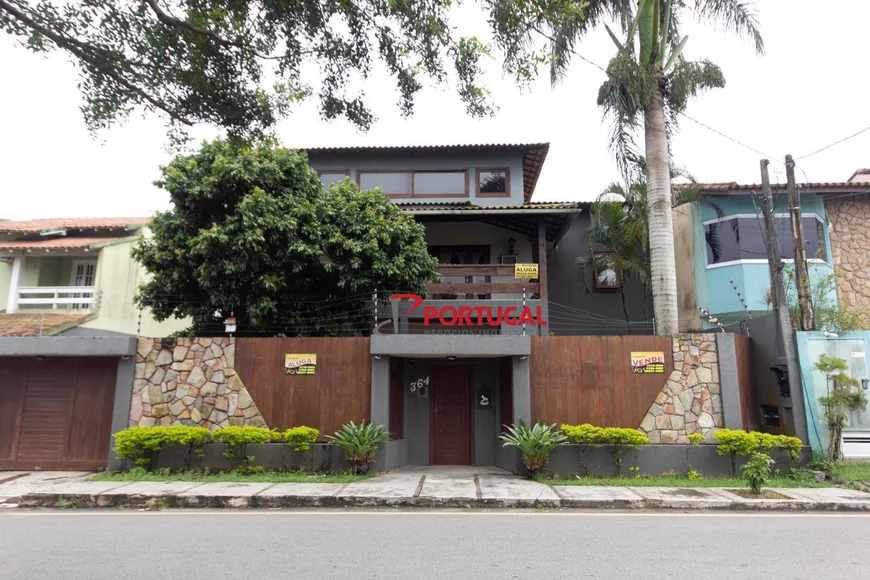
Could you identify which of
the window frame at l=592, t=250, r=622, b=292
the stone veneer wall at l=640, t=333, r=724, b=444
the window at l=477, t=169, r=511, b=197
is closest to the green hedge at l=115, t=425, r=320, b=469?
the stone veneer wall at l=640, t=333, r=724, b=444

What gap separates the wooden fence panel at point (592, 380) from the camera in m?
10.3

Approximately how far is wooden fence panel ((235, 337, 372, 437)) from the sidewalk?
1629 mm

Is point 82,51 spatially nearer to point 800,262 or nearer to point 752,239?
point 800,262

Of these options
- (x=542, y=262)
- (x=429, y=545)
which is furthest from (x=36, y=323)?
(x=429, y=545)

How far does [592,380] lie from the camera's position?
10.5m

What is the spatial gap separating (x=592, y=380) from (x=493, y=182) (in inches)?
326

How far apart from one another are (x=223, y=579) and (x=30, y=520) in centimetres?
441

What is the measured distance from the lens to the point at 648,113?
12.5 meters

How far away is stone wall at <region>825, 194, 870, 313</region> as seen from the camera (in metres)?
14.7

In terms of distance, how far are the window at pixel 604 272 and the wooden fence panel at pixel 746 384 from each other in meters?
4.49

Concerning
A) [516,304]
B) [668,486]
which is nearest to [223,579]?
[668,486]

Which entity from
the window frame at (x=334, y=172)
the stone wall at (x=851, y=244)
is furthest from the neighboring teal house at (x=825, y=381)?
the window frame at (x=334, y=172)

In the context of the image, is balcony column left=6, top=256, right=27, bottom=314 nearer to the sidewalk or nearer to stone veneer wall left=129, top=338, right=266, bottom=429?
stone veneer wall left=129, top=338, right=266, bottom=429

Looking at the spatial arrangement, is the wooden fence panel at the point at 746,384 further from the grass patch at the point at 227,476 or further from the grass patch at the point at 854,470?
the grass patch at the point at 227,476
